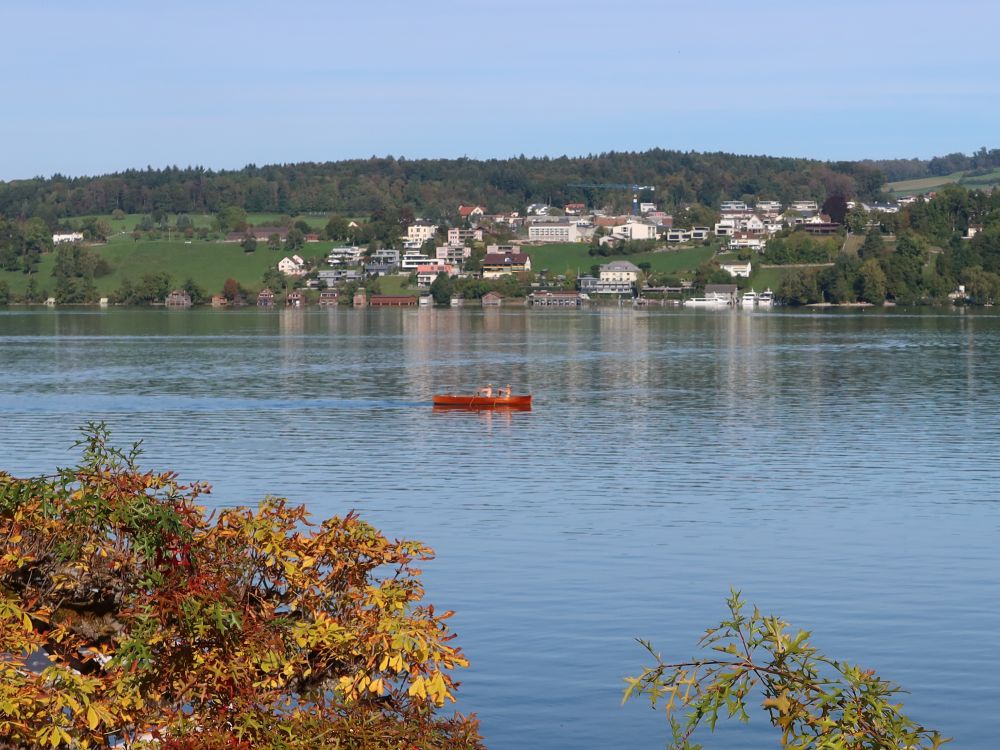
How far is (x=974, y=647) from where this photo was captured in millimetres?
25953

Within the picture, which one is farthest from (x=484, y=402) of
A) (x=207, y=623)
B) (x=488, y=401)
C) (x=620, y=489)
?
(x=207, y=623)

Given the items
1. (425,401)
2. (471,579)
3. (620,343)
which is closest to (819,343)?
(620,343)

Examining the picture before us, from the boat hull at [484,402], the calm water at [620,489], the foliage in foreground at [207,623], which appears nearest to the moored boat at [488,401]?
the boat hull at [484,402]

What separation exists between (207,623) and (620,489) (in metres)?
32.6

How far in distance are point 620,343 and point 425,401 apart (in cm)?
6872

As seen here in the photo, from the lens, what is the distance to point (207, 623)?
45.4 ft

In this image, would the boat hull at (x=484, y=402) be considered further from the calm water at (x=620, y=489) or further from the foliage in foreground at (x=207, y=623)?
the foliage in foreground at (x=207, y=623)

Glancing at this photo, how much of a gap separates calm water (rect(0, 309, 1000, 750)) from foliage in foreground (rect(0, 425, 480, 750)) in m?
6.78

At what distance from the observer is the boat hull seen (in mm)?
75250

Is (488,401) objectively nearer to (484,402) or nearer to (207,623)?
(484,402)

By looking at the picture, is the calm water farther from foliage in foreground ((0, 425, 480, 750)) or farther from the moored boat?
foliage in foreground ((0, 425, 480, 750))

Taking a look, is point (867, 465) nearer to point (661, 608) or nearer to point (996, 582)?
point (996, 582)

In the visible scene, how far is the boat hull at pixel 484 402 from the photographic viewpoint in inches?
2963

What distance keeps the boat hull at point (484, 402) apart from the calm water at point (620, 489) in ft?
6.63
